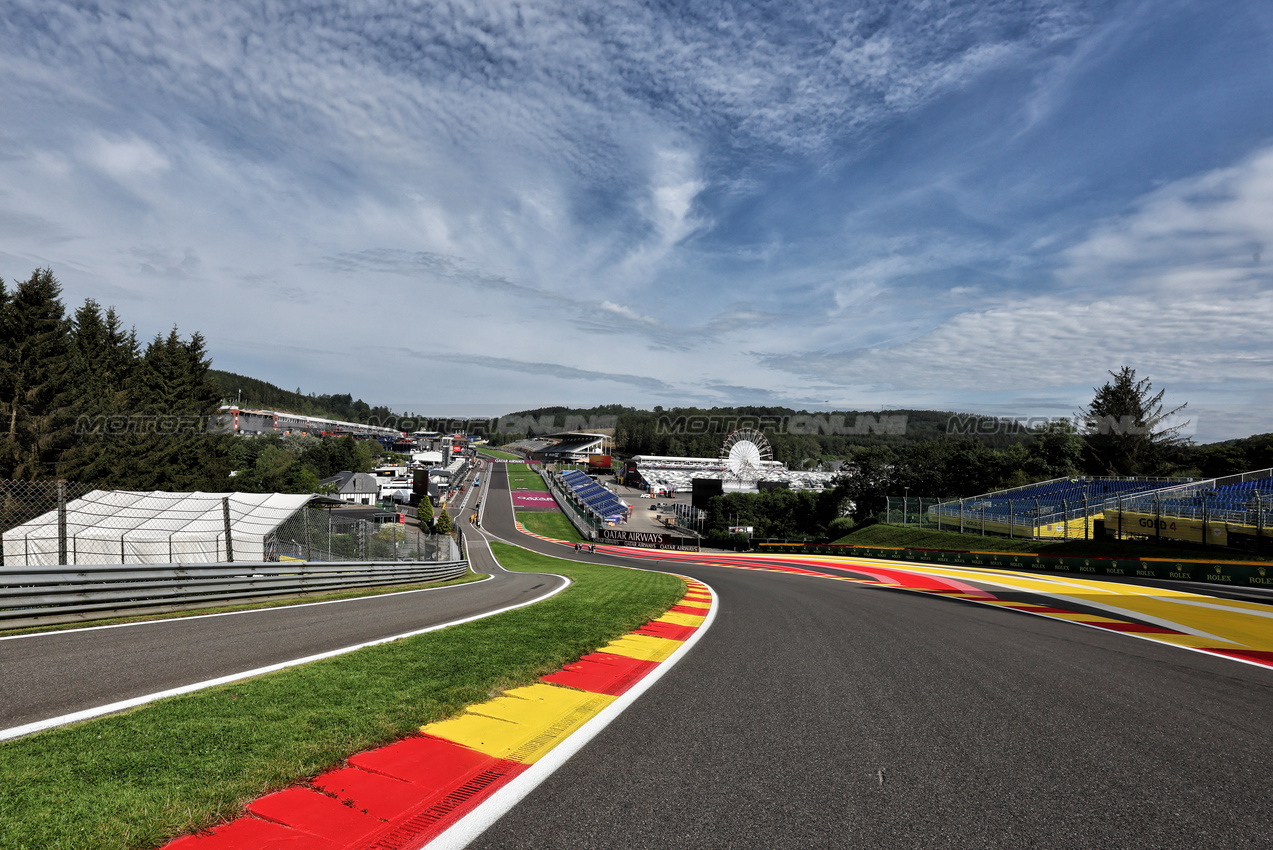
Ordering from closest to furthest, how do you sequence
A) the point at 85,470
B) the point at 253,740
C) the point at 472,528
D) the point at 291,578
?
the point at 253,740, the point at 291,578, the point at 85,470, the point at 472,528

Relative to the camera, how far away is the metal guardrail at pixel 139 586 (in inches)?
288

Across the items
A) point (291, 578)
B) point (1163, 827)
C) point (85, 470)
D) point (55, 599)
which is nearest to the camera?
point (1163, 827)

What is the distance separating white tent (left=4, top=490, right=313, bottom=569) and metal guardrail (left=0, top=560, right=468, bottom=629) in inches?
175

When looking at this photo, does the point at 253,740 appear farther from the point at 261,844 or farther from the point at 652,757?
the point at 652,757

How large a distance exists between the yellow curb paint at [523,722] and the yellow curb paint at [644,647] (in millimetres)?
1589

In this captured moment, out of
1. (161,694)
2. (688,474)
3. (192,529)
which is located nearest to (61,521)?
(161,694)

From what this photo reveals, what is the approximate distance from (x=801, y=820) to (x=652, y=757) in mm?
1049

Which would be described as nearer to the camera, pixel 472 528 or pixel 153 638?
pixel 153 638

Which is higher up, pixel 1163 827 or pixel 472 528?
pixel 1163 827

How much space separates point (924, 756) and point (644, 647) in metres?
3.78

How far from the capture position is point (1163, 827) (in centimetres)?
285

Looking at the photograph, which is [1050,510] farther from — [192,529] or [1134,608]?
[192,529]

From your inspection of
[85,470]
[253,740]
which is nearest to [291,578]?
[253,740]

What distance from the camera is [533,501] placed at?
85.2 meters
